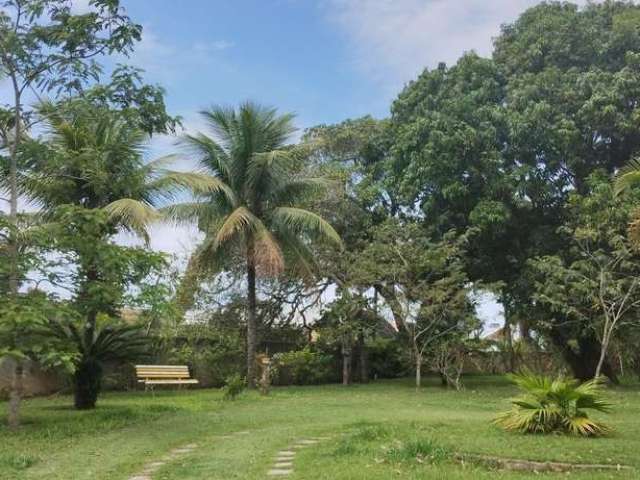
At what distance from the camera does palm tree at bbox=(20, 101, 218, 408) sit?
11.3 m

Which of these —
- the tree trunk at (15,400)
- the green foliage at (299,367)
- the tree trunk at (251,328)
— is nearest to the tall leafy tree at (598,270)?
the green foliage at (299,367)

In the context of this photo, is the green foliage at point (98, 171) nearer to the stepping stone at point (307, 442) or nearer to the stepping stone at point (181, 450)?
the stepping stone at point (181, 450)

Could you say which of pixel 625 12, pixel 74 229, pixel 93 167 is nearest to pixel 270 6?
pixel 93 167

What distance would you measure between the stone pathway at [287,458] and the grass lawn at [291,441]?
110 mm

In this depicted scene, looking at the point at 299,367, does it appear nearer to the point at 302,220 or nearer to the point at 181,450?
the point at 302,220

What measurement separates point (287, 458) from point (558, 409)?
3.82 meters

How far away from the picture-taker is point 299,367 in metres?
22.6

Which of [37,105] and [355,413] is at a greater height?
[37,105]

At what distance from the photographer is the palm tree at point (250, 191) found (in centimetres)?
1956

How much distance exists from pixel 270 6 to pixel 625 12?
13206mm

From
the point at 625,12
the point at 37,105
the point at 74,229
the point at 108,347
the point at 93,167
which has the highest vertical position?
the point at 625,12

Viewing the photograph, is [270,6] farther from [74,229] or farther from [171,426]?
[171,426]

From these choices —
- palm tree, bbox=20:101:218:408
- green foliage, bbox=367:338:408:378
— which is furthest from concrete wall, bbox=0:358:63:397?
green foliage, bbox=367:338:408:378

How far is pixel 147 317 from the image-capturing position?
1645 cm
